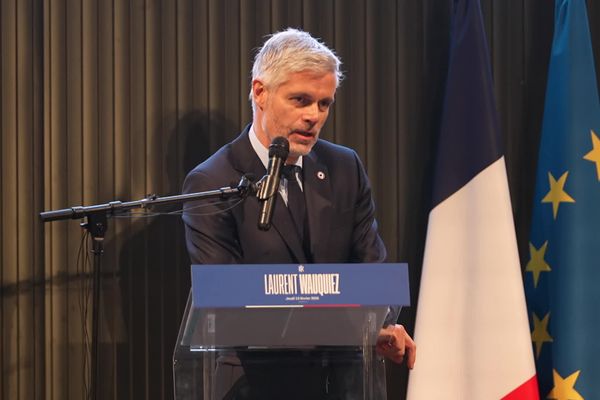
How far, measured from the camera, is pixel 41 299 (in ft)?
11.5

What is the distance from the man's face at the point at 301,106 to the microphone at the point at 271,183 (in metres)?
0.35

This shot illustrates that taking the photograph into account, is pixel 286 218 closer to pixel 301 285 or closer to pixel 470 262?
pixel 301 285

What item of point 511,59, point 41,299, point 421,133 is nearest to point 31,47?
point 41,299

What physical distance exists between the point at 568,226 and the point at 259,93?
141 centimetres

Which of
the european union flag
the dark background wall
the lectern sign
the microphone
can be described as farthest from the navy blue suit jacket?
the european union flag

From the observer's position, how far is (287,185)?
267cm

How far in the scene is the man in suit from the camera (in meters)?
2.60

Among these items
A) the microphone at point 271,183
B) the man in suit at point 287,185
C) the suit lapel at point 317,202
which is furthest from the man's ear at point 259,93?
the microphone at point 271,183

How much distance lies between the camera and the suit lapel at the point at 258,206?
8.53ft

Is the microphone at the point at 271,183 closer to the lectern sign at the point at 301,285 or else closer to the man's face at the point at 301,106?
the lectern sign at the point at 301,285

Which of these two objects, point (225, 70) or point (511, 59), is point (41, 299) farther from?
point (511, 59)

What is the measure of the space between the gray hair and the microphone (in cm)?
40

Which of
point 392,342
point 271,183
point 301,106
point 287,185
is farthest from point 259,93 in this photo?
point 392,342

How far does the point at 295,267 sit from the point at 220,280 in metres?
Result: 0.17
